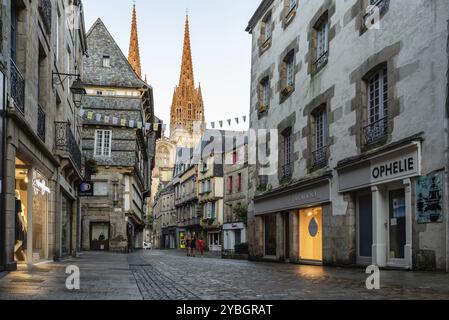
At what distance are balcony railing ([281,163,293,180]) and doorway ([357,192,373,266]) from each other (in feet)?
19.4

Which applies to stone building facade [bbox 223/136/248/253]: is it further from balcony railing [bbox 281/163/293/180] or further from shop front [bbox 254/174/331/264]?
balcony railing [bbox 281/163/293/180]

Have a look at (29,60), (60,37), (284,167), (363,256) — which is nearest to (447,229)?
(363,256)

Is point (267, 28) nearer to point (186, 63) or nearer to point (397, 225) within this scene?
point (397, 225)

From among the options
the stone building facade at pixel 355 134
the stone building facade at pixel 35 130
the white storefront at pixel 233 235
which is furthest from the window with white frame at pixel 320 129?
the white storefront at pixel 233 235

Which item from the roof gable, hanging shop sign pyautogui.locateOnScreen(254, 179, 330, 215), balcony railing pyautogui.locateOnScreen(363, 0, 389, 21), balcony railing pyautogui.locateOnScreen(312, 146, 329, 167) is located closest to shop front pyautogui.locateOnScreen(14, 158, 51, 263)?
hanging shop sign pyautogui.locateOnScreen(254, 179, 330, 215)

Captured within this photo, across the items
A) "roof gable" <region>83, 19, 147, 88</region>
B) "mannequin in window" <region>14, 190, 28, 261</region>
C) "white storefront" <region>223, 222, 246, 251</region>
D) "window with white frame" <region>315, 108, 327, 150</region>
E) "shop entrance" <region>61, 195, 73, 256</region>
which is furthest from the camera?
"white storefront" <region>223, 222, 246, 251</region>

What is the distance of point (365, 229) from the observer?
1634 centimetres

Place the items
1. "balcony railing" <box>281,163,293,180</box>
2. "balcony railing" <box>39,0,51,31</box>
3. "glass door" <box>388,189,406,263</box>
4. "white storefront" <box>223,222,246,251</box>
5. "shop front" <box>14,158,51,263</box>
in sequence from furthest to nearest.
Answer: "white storefront" <box>223,222,246,251</box> < "balcony railing" <box>281,163,293,180</box> < "balcony railing" <box>39,0,51,31</box> < "glass door" <box>388,189,406,263</box> < "shop front" <box>14,158,51,263</box>

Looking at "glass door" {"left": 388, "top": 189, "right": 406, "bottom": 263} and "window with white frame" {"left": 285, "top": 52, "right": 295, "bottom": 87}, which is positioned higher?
"window with white frame" {"left": 285, "top": 52, "right": 295, "bottom": 87}

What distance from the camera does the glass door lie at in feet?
46.8

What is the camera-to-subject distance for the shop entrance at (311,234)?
65.0 feet
